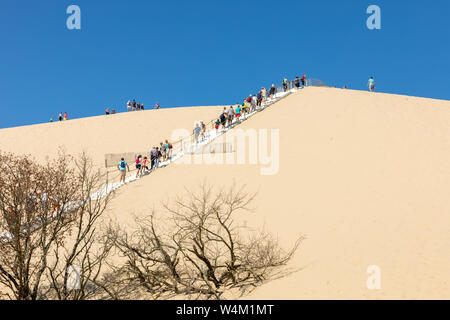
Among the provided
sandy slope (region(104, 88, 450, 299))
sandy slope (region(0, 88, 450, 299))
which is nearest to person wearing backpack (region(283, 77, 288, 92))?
sandy slope (region(0, 88, 450, 299))

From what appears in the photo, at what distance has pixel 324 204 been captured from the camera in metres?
12.6

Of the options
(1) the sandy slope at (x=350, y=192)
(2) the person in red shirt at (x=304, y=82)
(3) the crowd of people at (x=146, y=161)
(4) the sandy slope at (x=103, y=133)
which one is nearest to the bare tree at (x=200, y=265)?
(1) the sandy slope at (x=350, y=192)

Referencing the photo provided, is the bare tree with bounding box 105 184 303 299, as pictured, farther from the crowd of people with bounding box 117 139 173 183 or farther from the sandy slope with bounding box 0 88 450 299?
the crowd of people with bounding box 117 139 173 183

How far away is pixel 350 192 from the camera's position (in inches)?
525

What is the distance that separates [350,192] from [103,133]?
930 inches

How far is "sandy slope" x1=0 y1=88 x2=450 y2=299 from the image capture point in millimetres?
7859

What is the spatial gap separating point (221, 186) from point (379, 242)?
7.13m

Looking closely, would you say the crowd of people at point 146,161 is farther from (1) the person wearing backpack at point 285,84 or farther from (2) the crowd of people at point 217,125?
(1) the person wearing backpack at point 285,84

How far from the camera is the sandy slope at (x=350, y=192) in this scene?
7859 mm

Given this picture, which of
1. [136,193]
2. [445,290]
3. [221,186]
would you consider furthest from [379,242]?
[136,193]

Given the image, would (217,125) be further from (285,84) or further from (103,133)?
(103,133)

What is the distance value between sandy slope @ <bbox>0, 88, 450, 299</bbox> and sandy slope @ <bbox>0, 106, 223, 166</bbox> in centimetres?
907

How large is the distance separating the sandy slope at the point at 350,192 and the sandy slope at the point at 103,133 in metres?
9.07
